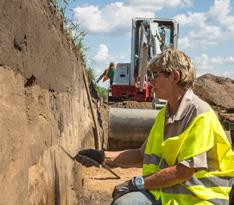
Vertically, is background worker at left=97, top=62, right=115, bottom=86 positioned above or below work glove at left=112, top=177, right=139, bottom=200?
above

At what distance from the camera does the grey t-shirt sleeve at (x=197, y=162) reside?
112 inches

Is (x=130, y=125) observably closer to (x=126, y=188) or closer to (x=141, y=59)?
(x=141, y=59)

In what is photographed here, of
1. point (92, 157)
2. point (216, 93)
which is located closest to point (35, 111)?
point (92, 157)

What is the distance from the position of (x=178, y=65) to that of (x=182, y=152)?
485mm

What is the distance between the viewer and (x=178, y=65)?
3.00 meters

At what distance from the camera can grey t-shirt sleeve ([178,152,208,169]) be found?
2.84 metres

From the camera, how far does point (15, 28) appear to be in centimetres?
312

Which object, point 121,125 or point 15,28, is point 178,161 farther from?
point 121,125

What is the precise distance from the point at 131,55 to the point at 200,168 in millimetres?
15019

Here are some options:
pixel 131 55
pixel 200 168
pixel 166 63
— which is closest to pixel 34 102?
pixel 166 63

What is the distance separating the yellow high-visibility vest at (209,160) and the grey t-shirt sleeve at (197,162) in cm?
2

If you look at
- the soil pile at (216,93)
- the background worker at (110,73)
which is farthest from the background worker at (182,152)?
the background worker at (110,73)

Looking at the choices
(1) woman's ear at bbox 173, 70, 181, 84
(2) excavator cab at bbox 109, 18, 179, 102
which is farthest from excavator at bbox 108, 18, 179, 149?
(1) woman's ear at bbox 173, 70, 181, 84

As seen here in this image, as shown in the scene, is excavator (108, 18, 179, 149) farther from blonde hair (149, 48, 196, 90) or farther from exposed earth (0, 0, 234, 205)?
blonde hair (149, 48, 196, 90)
